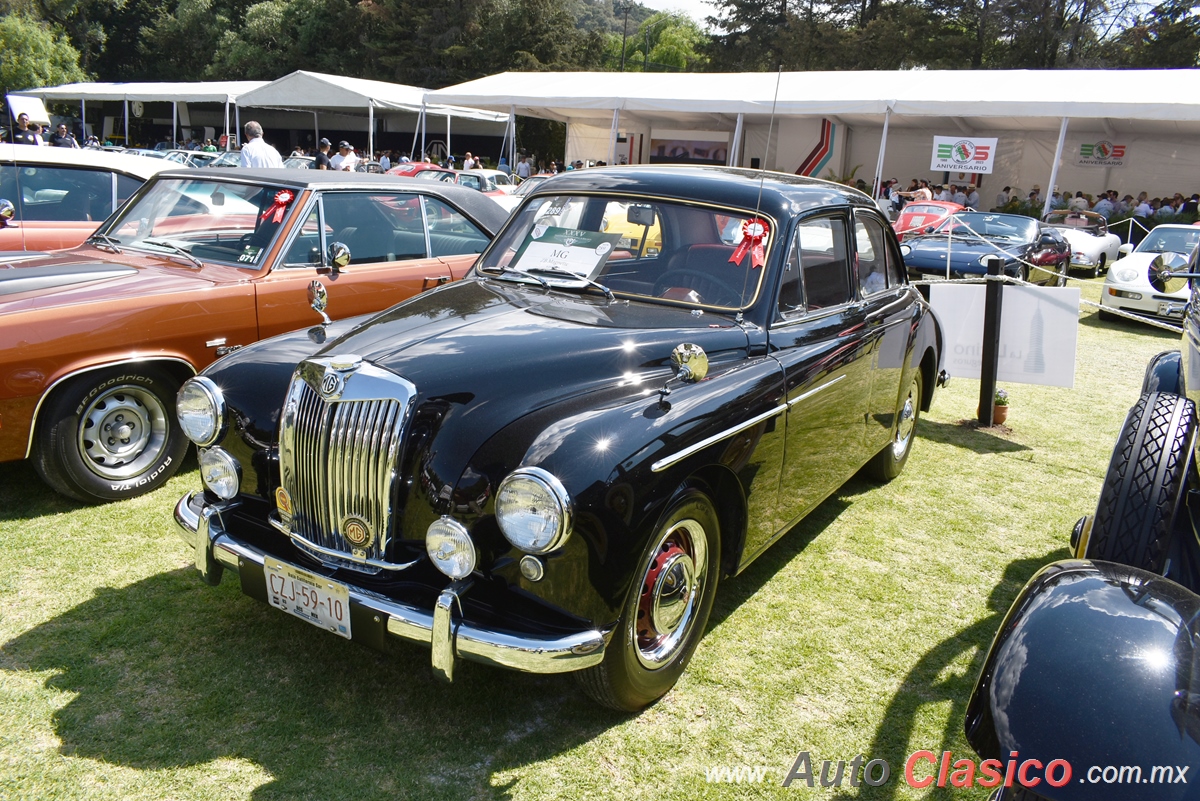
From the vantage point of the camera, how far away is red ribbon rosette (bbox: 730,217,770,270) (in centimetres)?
376

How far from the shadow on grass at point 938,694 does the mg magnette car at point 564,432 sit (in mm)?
788

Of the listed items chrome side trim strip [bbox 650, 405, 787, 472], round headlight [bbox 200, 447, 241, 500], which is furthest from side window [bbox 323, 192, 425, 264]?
chrome side trim strip [bbox 650, 405, 787, 472]

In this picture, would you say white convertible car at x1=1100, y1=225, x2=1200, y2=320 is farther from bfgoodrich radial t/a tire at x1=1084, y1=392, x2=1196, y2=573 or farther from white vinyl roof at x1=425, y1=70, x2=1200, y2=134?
bfgoodrich radial t/a tire at x1=1084, y1=392, x2=1196, y2=573

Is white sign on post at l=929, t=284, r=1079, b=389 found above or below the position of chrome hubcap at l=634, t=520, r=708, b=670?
above

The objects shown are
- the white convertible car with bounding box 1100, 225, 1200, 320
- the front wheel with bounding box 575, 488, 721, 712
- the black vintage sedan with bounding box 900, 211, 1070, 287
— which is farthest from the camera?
the black vintage sedan with bounding box 900, 211, 1070, 287

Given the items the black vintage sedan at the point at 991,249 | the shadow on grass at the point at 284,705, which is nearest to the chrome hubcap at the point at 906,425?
the shadow on grass at the point at 284,705

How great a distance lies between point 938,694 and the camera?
338 cm

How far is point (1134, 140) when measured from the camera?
84.9ft

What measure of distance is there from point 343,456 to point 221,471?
2.29 ft

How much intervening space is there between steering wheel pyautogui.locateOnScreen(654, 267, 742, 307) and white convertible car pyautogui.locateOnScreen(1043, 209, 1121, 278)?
1608 cm

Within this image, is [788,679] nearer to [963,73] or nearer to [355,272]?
[355,272]

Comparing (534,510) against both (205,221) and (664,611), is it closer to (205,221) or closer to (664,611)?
(664,611)

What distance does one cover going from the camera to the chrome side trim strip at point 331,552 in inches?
112

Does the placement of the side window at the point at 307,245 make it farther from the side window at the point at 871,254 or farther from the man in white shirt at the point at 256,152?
the man in white shirt at the point at 256,152
